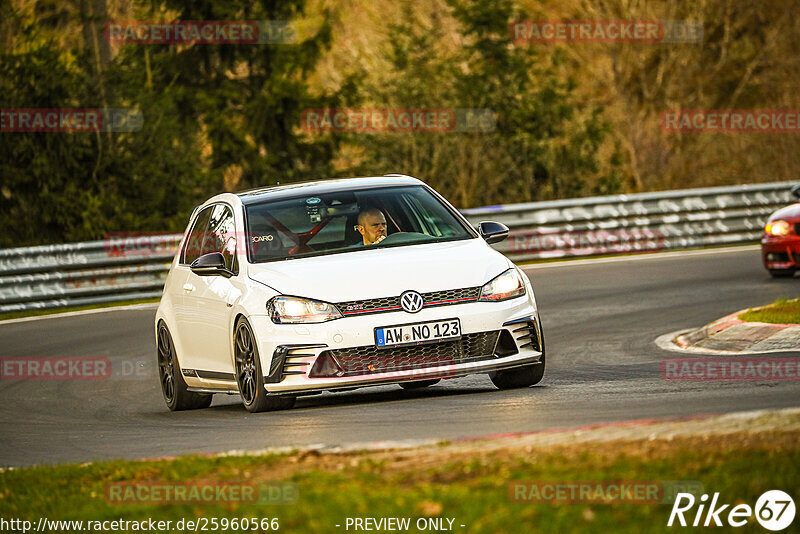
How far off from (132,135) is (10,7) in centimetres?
402

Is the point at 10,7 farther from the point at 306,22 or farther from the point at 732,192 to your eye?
the point at 732,192

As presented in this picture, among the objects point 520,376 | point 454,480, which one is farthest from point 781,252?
point 454,480

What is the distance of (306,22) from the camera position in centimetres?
3319

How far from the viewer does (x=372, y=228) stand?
1073cm

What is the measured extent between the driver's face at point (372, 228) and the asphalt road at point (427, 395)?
1.19m

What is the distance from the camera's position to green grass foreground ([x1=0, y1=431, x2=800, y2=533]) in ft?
17.9

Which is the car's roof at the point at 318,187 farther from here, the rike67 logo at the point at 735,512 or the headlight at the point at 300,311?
the rike67 logo at the point at 735,512

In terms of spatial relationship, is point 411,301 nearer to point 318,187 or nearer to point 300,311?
A: point 300,311

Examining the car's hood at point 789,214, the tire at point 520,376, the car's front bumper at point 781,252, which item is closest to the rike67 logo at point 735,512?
the tire at point 520,376

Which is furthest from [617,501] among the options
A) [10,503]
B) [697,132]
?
[697,132]

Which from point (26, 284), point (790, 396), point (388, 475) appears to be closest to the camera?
point (388, 475)

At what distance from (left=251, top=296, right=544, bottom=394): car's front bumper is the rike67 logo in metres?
4.22

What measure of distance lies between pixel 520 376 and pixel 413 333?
122 cm

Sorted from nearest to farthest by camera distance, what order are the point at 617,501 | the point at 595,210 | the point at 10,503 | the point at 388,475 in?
1. the point at 617,501
2. the point at 388,475
3. the point at 10,503
4. the point at 595,210
